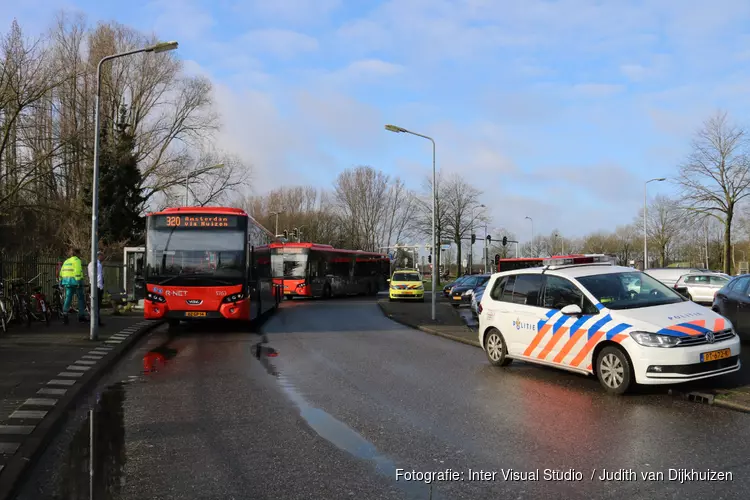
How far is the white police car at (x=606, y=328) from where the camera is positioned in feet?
24.1

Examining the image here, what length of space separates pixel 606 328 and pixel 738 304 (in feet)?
18.6

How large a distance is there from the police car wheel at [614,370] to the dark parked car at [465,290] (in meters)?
21.5

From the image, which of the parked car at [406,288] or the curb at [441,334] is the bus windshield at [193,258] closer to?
the curb at [441,334]

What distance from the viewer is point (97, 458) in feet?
17.3

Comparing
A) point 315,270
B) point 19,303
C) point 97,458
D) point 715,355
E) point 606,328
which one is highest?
point 315,270

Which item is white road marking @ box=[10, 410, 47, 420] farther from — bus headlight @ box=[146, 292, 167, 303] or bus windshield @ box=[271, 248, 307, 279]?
bus windshield @ box=[271, 248, 307, 279]

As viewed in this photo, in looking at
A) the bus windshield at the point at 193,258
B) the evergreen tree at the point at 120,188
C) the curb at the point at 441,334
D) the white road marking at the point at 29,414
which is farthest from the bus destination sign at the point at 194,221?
the evergreen tree at the point at 120,188

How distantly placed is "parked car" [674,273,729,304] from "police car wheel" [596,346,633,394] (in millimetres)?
21464

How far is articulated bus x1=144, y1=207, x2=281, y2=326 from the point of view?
1538 cm

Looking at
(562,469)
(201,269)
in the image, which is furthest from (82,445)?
→ (201,269)

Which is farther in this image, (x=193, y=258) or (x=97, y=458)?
(x=193, y=258)

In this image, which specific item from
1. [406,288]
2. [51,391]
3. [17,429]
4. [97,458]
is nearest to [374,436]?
[97,458]

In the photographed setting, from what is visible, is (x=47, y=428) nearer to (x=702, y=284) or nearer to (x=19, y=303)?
(x=19, y=303)

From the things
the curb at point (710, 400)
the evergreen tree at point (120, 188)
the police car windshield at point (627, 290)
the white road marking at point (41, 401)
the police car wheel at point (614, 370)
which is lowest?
the white road marking at point (41, 401)
